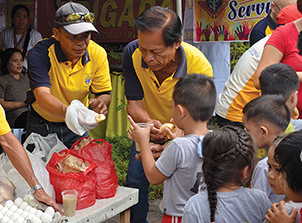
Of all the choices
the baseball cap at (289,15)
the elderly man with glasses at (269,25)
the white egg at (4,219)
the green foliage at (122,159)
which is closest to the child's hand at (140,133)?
the white egg at (4,219)

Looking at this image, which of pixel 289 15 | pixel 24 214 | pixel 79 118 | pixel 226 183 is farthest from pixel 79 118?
→ pixel 289 15

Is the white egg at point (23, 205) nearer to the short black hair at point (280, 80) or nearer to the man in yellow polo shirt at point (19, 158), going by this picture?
the man in yellow polo shirt at point (19, 158)

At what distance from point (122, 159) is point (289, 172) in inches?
145

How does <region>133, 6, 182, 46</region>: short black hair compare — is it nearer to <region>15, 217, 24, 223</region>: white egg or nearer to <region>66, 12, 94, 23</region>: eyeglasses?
<region>66, 12, 94, 23</region>: eyeglasses

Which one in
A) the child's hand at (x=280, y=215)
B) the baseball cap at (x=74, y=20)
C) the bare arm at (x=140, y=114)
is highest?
the baseball cap at (x=74, y=20)

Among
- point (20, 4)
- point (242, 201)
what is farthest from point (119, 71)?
point (242, 201)

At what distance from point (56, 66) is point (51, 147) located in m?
0.71

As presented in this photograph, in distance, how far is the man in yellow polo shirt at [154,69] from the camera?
239 cm

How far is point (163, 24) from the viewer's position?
240 centimetres

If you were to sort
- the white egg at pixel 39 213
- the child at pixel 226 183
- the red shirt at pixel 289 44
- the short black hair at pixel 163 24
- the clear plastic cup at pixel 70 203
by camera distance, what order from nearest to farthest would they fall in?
1. the child at pixel 226 183
2. the white egg at pixel 39 213
3. the clear plastic cup at pixel 70 203
4. the short black hair at pixel 163 24
5. the red shirt at pixel 289 44

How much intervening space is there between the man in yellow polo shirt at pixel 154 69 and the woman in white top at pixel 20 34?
3.41 m

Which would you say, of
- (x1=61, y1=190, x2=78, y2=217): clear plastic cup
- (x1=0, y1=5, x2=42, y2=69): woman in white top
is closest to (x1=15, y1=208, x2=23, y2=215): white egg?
(x1=61, y1=190, x2=78, y2=217): clear plastic cup

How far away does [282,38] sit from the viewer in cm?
267

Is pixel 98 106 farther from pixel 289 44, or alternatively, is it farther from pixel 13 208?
pixel 289 44
